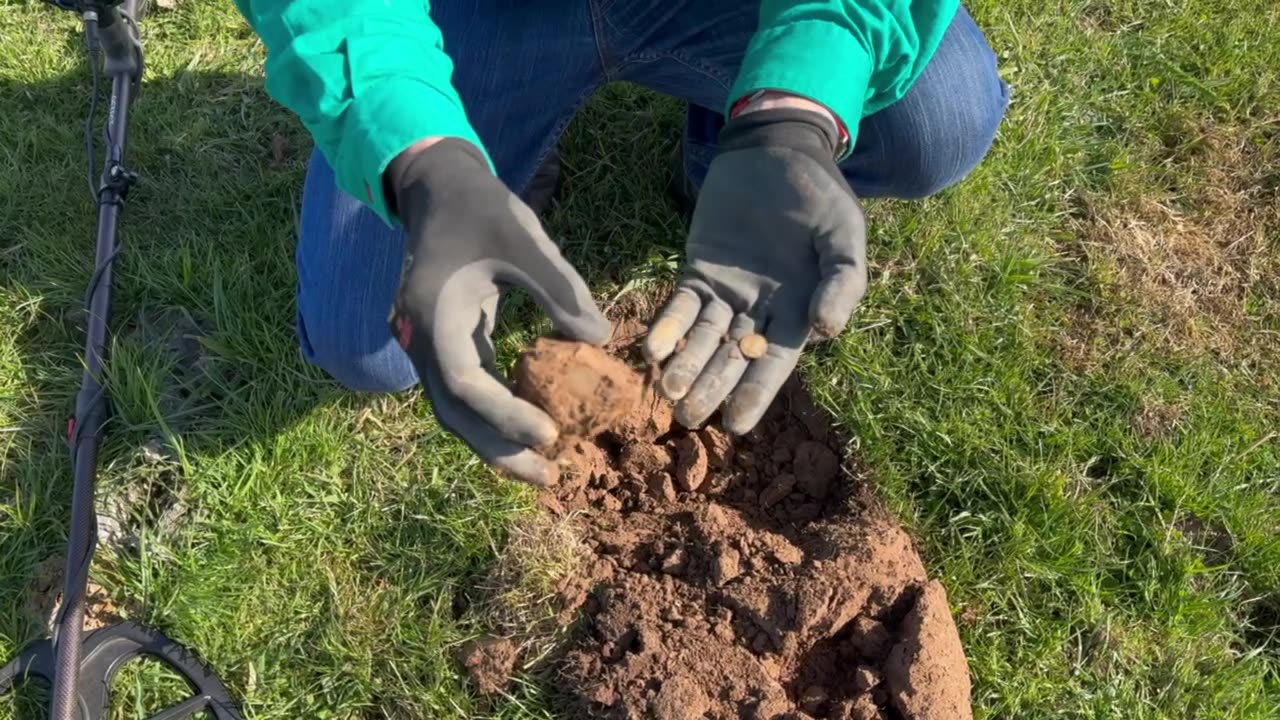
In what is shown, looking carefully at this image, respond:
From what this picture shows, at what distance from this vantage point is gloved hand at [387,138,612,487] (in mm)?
1331

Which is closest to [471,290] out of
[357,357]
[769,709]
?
[357,357]

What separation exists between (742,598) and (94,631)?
55.4 inches

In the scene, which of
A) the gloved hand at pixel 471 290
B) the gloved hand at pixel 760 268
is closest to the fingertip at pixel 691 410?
the gloved hand at pixel 760 268

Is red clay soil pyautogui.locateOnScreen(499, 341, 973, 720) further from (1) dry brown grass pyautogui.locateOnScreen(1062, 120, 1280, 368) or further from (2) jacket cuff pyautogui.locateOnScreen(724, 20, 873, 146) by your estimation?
(1) dry brown grass pyautogui.locateOnScreen(1062, 120, 1280, 368)

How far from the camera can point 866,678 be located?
173 cm

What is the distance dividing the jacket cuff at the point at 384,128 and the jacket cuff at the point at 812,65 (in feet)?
1.61

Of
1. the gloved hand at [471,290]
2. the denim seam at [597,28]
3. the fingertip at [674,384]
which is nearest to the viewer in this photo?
the gloved hand at [471,290]

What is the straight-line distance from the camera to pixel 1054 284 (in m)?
2.26

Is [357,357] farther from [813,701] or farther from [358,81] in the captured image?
[813,701]

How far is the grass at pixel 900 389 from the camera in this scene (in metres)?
1.96

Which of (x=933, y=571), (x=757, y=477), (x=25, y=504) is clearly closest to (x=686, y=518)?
(x=757, y=477)

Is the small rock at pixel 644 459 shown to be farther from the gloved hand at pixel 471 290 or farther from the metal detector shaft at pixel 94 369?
the metal detector shaft at pixel 94 369

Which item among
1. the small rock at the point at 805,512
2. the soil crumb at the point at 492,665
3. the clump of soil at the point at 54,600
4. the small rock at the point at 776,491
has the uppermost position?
the small rock at the point at 776,491

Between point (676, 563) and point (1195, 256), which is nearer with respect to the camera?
point (676, 563)
